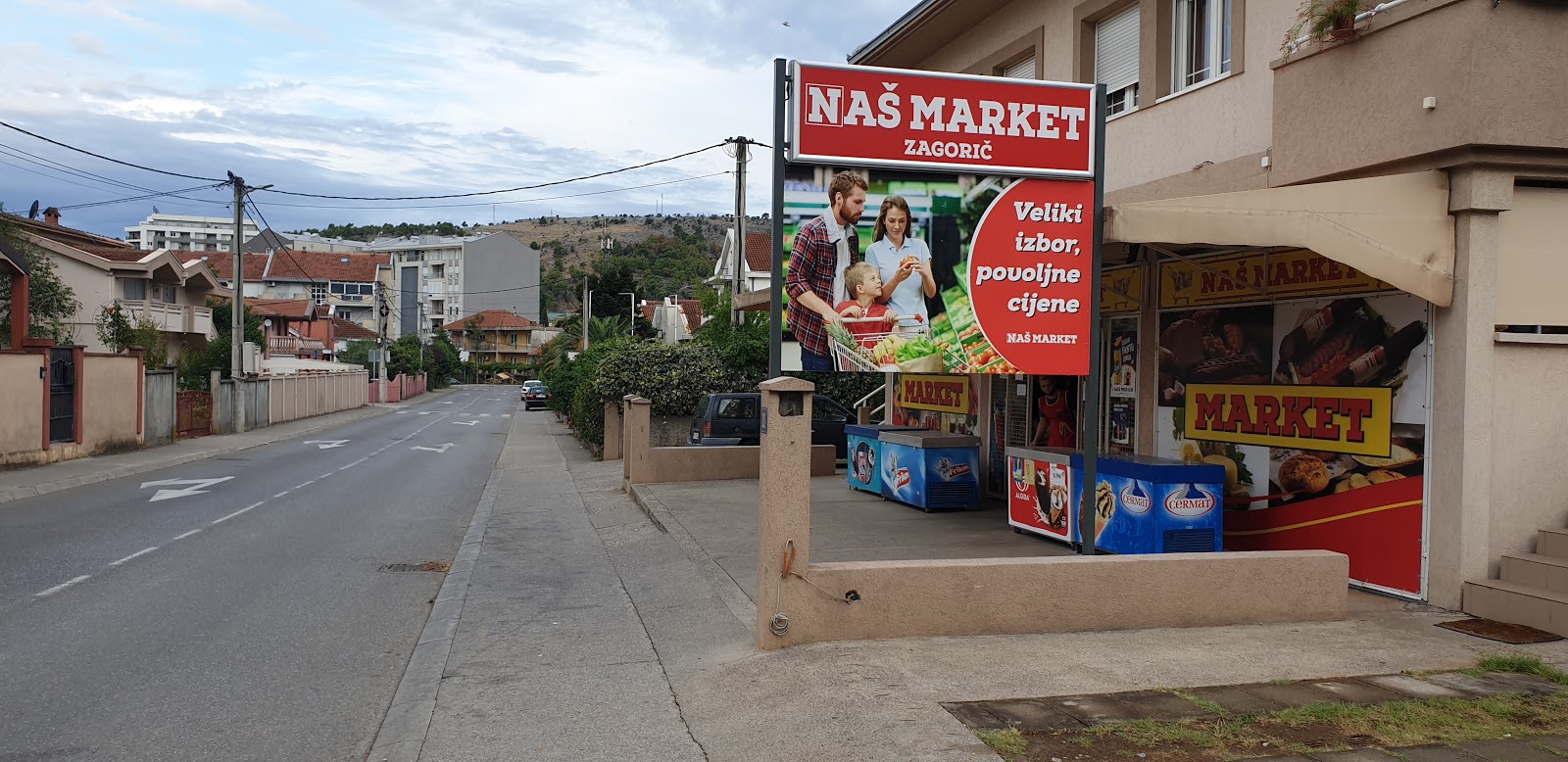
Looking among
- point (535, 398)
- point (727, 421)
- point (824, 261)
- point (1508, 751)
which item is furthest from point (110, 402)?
point (535, 398)

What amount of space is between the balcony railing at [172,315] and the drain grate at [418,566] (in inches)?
1409

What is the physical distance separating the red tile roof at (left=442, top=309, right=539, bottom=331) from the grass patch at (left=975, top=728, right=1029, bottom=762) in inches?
4308

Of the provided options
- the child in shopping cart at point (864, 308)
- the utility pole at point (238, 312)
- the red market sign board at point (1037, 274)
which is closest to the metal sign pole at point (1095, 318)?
the red market sign board at point (1037, 274)

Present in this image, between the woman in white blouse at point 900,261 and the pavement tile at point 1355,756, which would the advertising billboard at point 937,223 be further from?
the pavement tile at point 1355,756

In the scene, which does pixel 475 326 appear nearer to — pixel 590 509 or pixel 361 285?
pixel 361 285

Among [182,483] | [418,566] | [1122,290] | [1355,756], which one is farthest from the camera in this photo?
[182,483]

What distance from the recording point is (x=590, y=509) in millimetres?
16203

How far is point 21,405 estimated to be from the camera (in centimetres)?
2086

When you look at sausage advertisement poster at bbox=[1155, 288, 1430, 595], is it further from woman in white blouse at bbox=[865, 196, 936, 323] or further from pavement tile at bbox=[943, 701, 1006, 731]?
pavement tile at bbox=[943, 701, 1006, 731]

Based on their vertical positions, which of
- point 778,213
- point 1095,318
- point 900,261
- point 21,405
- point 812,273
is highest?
point 778,213

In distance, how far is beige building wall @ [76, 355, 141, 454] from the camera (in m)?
23.5

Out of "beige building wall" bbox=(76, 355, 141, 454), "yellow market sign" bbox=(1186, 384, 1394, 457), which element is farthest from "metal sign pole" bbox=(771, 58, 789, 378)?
"beige building wall" bbox=(76, 355, 141, 454)

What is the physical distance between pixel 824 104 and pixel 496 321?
10868 cm

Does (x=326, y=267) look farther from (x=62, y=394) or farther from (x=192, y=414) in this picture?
(x=62, y=394)
